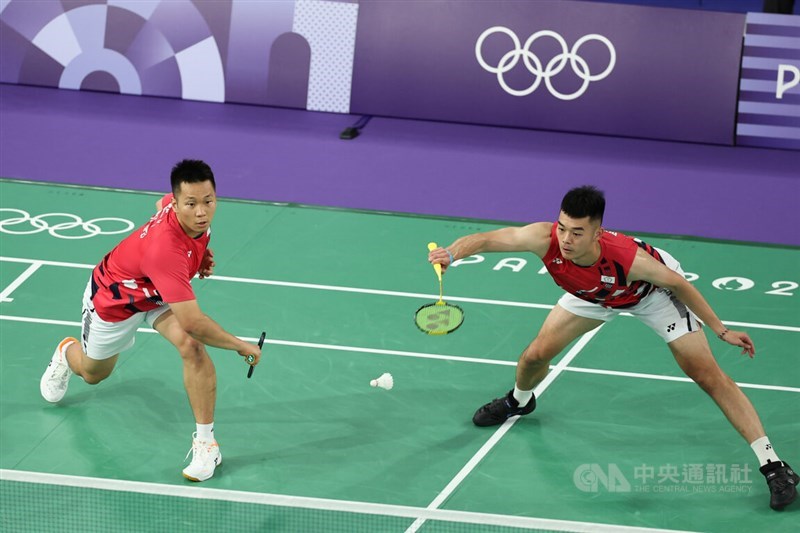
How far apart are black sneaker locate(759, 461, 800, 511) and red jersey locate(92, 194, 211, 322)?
333cm

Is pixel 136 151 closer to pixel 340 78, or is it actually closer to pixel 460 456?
pixel 340 78

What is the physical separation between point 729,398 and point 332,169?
18.9 feet

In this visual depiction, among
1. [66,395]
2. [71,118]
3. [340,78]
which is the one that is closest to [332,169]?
[340,78]

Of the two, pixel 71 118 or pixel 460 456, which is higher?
pixel 71 118

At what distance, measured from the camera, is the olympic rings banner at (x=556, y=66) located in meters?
12.0

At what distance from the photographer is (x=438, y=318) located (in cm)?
657

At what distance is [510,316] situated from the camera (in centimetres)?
873

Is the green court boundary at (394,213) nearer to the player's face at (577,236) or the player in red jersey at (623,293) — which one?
the player in red jersey at (623,293)

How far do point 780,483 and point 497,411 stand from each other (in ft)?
5.75

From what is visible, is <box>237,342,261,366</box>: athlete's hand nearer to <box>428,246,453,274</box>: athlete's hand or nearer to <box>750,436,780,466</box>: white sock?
<box>428,246,453,274</box>: athlete's hand

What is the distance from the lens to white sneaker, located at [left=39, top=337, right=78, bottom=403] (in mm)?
7234

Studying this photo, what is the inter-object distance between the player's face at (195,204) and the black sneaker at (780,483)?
339cm

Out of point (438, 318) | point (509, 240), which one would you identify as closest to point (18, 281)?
point (438, 318)

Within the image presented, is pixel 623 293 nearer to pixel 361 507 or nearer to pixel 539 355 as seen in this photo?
pixel 539 355
